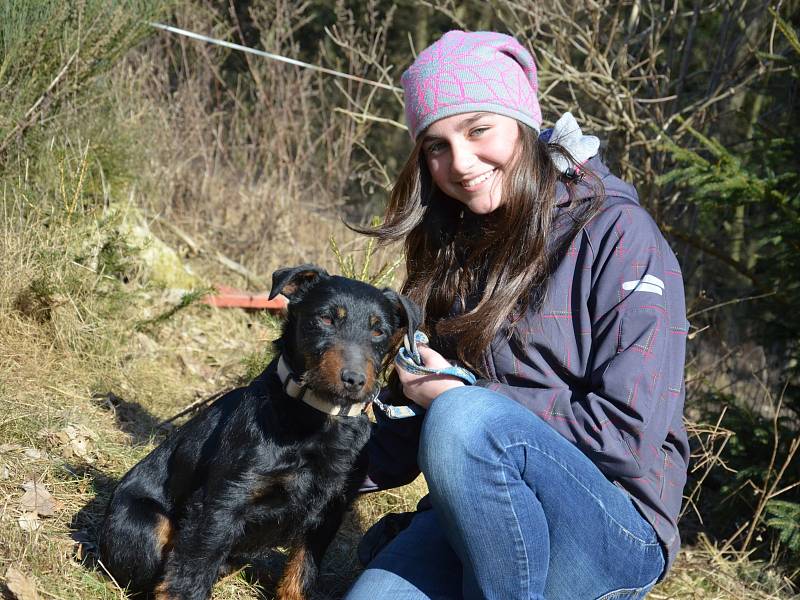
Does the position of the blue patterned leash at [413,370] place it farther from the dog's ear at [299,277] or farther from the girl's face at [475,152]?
the girl's face at [475,152]

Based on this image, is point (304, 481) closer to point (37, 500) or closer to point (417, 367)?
point (417, 367)

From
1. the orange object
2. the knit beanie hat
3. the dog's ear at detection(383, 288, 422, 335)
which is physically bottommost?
the orange object

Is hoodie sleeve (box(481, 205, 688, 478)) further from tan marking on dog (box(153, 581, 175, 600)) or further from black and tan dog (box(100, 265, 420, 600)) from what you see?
tan marking on dog (box(153, 581, 175, 600))

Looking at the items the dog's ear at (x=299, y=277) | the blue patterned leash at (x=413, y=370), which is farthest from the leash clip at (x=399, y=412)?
the dog's ear at (x=299, y=277)

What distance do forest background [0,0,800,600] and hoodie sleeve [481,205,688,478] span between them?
56.0 inches

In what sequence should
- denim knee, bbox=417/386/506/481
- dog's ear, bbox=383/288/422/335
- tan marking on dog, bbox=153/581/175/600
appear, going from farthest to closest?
dog's ear, bbox=383/288/422/335, tan marking on dog, bbox=153/581/175/600, denim knee, bbox=417/386/506/481

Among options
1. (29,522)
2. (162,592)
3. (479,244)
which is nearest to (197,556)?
(162,592)

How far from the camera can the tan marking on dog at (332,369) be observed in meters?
2.72

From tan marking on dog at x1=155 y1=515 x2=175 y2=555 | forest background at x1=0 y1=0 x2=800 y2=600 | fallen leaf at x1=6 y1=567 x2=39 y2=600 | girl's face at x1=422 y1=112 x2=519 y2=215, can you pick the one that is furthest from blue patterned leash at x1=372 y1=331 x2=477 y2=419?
fallen leaf at x1=6 y1=567 x2=39 y2=600

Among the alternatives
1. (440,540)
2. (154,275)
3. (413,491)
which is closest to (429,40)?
(154,275)

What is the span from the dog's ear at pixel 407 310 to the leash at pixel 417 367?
0.15 feet

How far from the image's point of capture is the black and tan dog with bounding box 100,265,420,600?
8.95 ft

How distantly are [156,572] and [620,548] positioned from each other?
1.56 metres

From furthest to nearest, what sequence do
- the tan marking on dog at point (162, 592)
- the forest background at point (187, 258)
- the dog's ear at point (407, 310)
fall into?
the forest background at point (187, 258)
the dog's ear at point (407, 310)
the tan marking on dog at point (162, 592)
